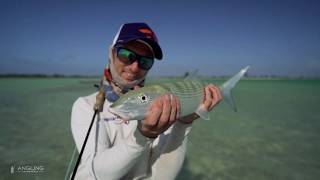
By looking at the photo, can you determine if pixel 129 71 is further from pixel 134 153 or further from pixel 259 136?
pixel 259 136

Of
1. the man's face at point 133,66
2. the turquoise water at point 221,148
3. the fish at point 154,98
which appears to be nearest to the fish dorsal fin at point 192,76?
the fish at point 154,98

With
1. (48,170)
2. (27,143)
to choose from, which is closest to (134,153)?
(48,170)

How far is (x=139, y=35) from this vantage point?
7.59ft

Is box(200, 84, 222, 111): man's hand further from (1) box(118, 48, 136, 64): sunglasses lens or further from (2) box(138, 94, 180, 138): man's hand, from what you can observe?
(1) box(118, 48, 136, 64): sunglasses lens

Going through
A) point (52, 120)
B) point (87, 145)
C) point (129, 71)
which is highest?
point (129, 71)

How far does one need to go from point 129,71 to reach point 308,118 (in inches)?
454

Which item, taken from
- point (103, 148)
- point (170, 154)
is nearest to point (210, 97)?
point (170, 154)

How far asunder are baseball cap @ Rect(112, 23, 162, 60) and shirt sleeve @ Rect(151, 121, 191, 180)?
821 millimetres

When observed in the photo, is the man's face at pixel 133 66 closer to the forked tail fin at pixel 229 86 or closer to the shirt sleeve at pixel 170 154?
the shirt sleeve at pixel 170 154

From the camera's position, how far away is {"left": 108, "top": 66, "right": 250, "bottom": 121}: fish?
1.46m

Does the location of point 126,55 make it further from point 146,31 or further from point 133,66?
point 146,31

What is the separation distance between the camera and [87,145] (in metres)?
2.05

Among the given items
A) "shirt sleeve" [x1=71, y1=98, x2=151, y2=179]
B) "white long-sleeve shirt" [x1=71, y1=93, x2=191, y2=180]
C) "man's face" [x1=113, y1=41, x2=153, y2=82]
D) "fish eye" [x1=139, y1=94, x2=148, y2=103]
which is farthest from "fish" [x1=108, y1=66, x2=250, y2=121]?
"man's face" [x1=113, y1=41, x2=153, y2=82]

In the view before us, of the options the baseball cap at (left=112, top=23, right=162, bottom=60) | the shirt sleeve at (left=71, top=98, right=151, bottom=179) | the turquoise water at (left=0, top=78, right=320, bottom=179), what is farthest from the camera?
the turquoise water at (left=0, top=78, right=320, bottom=179)
